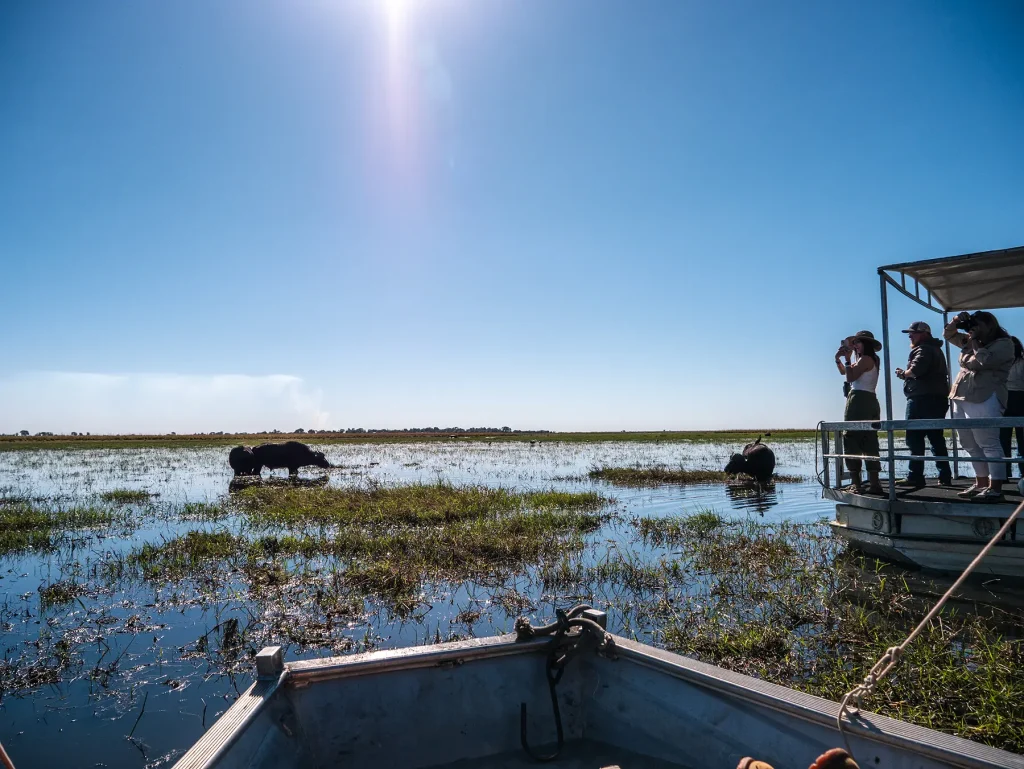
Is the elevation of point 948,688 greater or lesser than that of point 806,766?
lesser

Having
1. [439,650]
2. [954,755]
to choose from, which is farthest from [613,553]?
[954,755]

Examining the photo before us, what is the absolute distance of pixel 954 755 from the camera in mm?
2473

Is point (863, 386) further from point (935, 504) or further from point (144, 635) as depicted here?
point (144, 635)

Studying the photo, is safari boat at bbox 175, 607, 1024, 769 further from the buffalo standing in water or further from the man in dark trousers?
the buffalo standing in water

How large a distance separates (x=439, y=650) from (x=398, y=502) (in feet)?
36.3

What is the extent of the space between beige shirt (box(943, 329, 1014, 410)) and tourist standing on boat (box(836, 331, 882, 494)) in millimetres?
1054

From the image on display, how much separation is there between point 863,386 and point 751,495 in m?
8.95

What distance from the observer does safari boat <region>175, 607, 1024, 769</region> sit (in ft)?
10.2

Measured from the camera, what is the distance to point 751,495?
17172 millimetres

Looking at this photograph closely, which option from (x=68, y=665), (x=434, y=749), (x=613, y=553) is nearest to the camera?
(x=434, y=749)

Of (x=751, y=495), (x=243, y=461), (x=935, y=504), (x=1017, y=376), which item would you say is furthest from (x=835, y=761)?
(x=243, y=461)

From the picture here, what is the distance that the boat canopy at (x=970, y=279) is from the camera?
8227 millimetres

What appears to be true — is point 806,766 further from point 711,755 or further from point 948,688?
point 948,688

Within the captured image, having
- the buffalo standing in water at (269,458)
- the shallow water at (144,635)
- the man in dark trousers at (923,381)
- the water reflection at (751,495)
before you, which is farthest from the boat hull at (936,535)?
the buffalo standing in water at (269,458)
